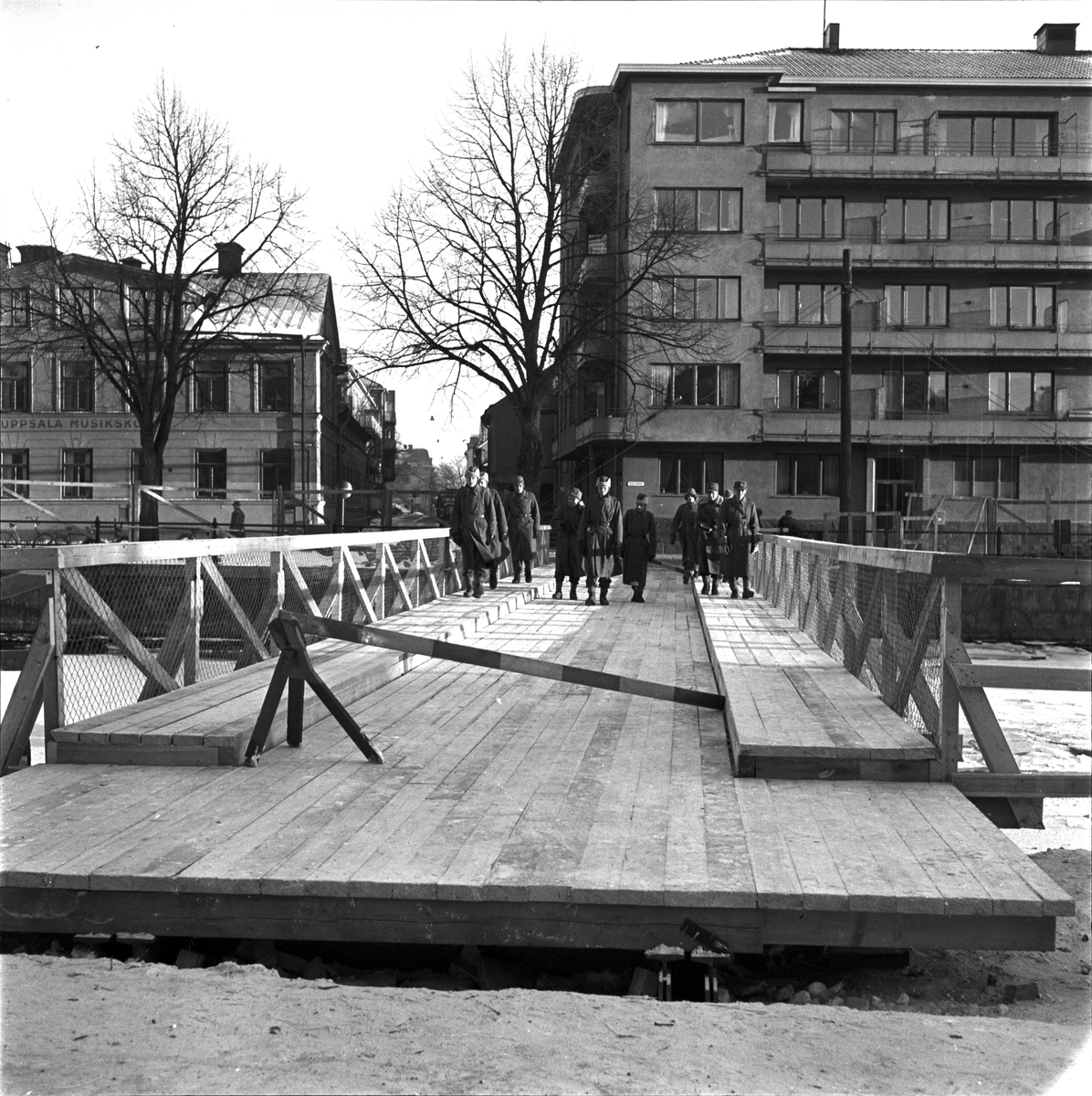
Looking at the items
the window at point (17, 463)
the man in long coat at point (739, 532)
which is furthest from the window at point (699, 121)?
the man in long coat at point (739, 532)

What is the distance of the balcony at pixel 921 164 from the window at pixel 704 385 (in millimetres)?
7990

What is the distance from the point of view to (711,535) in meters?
20.5

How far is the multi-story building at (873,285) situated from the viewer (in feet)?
161

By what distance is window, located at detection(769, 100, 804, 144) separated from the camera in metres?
49.8

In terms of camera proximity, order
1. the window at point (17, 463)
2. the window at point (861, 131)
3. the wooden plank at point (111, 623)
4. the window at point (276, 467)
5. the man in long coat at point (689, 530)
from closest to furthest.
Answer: the wooden plank at point (111, 623), the man in long coat at point (689, 530), the window at point (861, 131), the window at point (17, 463), the window at point (276, 467)

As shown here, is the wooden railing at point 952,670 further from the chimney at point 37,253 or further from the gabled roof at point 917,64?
the gabled roof at point 917,64

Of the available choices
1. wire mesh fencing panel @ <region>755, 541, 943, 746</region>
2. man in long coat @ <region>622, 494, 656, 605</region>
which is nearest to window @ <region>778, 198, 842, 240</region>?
man in long coat @ <region>622, 494, 656, 605</region>

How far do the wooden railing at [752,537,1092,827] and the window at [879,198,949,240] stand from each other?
146 ft

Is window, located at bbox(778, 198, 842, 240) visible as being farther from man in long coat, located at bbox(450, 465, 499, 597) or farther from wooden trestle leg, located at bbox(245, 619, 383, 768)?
wooden trestle leg, located at bbox(245, 619, 383, 768)

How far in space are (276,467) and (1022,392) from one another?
30158mm

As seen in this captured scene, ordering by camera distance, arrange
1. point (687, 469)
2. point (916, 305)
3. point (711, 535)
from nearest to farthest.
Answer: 1. point (711, 535)
2. point (687, 469)
3. point (916, 305)

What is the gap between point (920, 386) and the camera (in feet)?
165

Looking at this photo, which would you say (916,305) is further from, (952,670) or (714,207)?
(952,670)

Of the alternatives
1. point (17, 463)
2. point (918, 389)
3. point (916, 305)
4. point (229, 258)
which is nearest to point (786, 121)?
point (916, 305)
